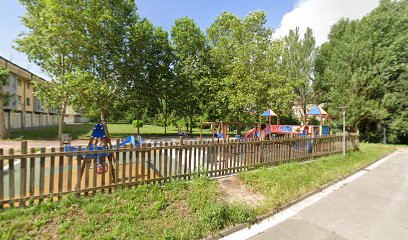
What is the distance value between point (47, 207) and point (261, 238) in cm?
367

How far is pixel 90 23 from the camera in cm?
1585

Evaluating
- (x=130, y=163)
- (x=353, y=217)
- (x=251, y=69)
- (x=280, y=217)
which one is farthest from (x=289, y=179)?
(x=251, y=69)

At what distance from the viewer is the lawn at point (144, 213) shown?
120 inches

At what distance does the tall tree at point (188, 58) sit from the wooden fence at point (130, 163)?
50.9 ft

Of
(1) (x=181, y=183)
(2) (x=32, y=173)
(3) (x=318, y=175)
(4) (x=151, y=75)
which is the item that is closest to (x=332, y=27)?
(4) (x=151, y=75)

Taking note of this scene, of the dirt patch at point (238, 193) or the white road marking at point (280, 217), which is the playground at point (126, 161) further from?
the white road marking at point (280, 217)

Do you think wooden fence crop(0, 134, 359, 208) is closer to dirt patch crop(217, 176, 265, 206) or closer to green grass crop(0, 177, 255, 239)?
green grass crop(0, 177, 255, 239)

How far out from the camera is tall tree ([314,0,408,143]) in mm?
18609

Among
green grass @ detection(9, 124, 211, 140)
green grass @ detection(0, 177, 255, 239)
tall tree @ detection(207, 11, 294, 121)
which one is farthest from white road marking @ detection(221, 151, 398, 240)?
green grass @ detection(9, 124, 211, 140)

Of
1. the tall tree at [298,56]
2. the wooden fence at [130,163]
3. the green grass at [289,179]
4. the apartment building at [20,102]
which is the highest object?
the tall tree at [298,56]

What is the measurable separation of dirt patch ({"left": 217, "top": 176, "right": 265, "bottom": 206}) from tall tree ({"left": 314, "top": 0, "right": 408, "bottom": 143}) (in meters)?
19.1

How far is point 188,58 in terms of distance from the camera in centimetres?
2314

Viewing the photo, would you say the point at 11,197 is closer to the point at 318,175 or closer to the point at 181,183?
the point at 181,183

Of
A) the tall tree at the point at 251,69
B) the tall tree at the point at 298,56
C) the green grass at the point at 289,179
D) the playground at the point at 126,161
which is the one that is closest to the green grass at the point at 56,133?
the tall tree at the point at 251,69
